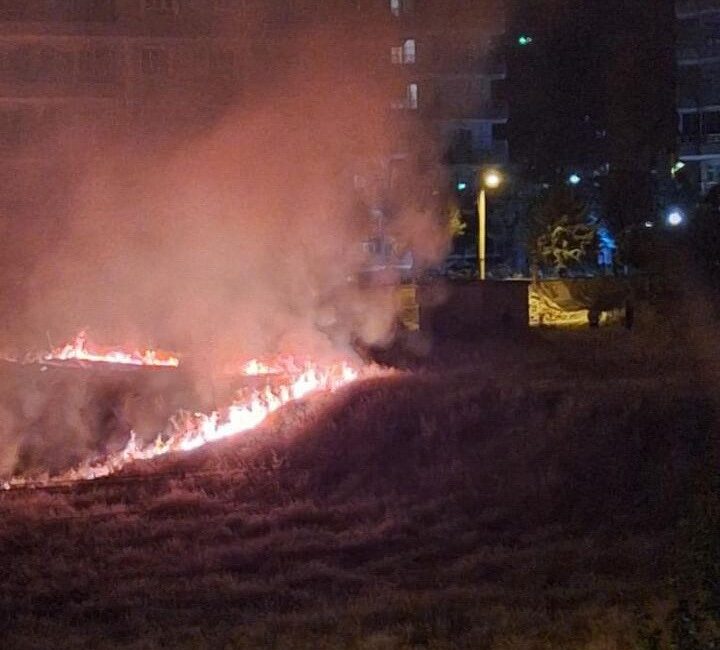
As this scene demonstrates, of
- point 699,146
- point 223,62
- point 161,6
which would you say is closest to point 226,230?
point 223,62

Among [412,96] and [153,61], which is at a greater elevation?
[153,61]

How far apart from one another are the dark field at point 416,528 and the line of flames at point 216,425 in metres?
0.52

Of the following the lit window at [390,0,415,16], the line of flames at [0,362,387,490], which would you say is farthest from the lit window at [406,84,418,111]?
the line of flames at [0,362,387,490]

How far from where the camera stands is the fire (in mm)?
14180

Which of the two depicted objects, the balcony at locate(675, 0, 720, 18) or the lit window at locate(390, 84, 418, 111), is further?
the balcony at locate(675, 0, 720, 18)

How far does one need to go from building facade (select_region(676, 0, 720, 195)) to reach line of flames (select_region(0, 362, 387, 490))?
27.3 m

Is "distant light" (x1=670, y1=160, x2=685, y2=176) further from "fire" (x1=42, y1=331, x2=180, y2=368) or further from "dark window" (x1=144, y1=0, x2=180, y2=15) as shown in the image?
"fire" (x1=42, y1=331, x2=180, y2=368)

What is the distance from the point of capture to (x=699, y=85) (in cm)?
3750

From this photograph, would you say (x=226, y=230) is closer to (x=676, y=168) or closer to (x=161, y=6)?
(x=161, y=6)

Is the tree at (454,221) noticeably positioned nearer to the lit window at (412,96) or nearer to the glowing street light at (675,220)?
the lit window at (412,96)

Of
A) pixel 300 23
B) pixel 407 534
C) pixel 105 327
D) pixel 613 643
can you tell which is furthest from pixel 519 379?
pixel 300 23

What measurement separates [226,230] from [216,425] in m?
6.34

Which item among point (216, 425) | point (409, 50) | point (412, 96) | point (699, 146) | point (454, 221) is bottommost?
point (216, 425)

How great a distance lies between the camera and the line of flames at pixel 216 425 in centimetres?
1034
